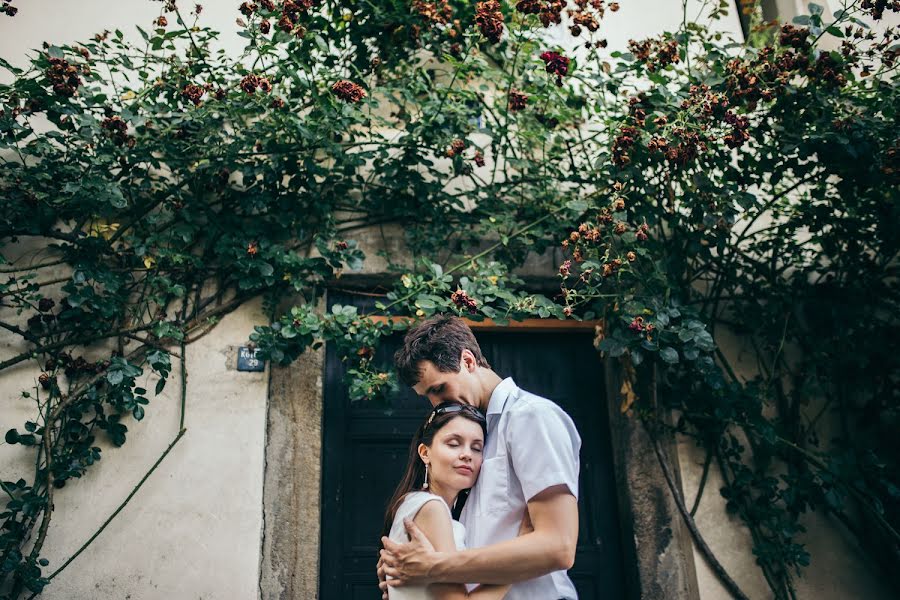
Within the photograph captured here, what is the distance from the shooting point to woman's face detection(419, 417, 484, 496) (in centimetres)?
206

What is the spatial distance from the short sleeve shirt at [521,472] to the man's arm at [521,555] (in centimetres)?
4

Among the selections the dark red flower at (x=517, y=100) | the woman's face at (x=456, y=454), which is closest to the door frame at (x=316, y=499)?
the dark red flower at (x=517, y=100)

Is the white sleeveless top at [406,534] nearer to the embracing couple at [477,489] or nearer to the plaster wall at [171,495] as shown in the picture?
the embracing couple at [477,489]

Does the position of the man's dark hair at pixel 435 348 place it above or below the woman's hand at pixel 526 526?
above

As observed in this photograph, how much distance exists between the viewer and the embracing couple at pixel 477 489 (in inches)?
68.7

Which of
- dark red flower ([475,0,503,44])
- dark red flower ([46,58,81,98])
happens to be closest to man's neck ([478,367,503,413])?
dark red flower ([475,0,503,44])

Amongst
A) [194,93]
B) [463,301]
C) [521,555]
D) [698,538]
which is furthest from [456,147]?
[698,538]

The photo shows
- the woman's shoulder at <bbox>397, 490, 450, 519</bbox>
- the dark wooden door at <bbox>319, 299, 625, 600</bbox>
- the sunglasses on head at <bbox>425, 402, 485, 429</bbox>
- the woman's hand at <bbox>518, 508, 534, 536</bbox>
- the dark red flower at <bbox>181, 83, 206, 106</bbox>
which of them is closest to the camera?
the woman's hand at <bbox>518, 508, 534, 536</bbox>

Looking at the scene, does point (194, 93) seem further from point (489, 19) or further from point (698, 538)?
point (698, 538)

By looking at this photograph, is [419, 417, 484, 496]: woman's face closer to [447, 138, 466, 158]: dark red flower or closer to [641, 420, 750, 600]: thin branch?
[447, 138, 466, 158]: dark red flower

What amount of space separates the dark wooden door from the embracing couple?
1205mm

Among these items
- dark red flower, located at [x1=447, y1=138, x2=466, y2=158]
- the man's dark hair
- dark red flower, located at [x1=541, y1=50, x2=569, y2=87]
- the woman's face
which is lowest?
the woman's face

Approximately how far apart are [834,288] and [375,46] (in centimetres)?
284

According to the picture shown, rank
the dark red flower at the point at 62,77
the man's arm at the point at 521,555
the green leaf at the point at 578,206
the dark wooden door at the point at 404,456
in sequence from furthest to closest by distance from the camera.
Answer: the dark wooden door at the point at 404,456, the green leaf at the point at 578,206, the dark red flower at the point at 62,77, the man's arm at the point at 521,555
